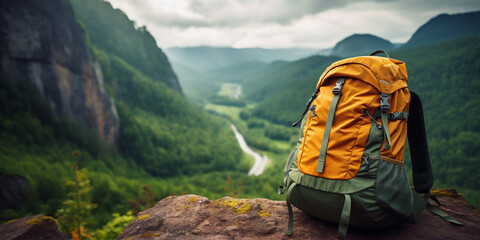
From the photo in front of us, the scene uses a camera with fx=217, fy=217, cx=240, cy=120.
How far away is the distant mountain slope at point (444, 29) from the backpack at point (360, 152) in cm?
6684

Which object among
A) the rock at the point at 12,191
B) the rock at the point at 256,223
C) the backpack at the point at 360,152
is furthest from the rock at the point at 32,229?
the rock at the point at 12,191

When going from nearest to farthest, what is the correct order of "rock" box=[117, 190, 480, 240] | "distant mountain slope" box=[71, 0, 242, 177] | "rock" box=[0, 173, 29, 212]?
"rock" box=[117, 190, 480, 240] → "rock" box=[0, 173, 29, 212] → "distant mountain slope" box=[71, 0, 242, 177]

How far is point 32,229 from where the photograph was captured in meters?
3.05

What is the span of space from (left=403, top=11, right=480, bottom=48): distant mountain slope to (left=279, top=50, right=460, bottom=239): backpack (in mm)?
66844

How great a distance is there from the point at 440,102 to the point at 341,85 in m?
70.8

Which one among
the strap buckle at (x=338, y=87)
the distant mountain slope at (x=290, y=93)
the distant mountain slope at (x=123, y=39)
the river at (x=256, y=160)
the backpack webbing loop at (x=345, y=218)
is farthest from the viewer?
the distant mountain slope at (x=290, y=93)

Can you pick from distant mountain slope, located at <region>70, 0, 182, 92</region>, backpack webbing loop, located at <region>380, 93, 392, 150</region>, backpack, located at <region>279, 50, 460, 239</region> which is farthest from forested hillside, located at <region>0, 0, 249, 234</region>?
backpack webbing loop, located at <region>380, 93, 392, 150</region>

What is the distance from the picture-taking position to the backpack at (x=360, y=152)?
2.64 meters

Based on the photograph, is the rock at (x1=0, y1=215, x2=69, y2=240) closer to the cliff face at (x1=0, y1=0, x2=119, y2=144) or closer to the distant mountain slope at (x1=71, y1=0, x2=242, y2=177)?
the cliff face at (x1=0, y1=0, x2=119, y2=144)

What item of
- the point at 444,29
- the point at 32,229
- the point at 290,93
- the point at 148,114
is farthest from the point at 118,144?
the point at 290,93

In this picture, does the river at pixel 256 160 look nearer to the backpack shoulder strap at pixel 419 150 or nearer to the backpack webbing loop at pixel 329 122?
the backpack shoulder strap at pixel 419 150

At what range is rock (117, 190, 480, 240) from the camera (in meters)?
2.83

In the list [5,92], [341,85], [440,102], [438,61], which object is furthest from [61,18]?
[438,61]

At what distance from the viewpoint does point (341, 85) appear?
3.03 metres
